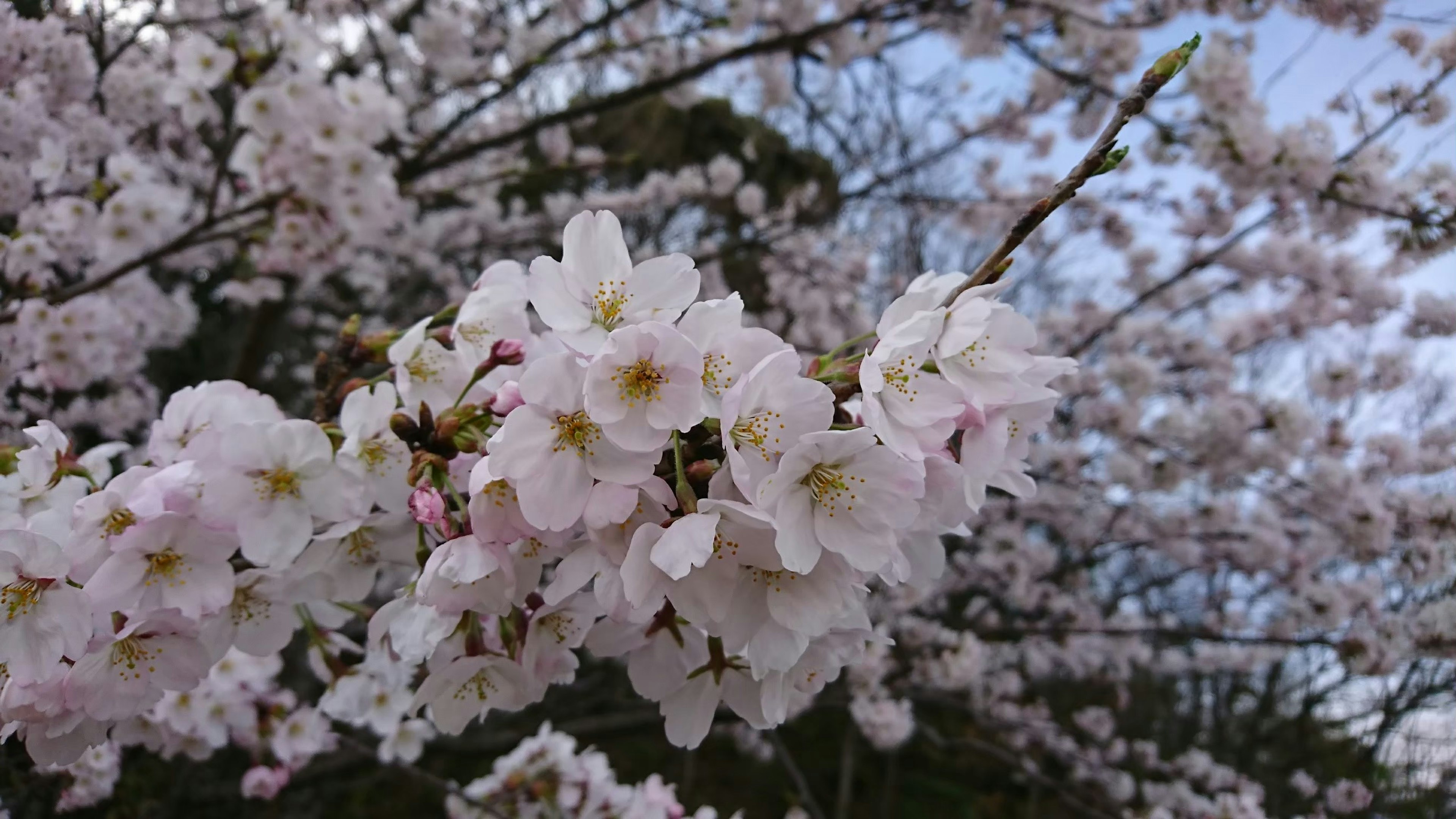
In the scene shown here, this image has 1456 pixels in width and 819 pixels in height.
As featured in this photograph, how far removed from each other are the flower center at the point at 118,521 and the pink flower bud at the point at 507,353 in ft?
1.43

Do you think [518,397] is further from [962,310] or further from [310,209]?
[310,209]

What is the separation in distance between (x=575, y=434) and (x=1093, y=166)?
0.64 meters

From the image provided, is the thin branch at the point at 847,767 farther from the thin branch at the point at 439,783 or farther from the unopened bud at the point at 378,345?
the unopened bud at the point at 378,345

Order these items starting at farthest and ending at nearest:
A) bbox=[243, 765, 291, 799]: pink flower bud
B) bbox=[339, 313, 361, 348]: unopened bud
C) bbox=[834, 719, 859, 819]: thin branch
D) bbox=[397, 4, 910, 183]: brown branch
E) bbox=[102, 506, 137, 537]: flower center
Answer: bbox=[834, 719, 859, 819]: thin branch
bbox=[397, 4, 910, 183]: brown branch
bbox=[243, 765, 291, 799]: pink flower bud
bbox=[339, 313, 361, 348]: unopened bud
bbox=[102, 506, 137, 537]: flower center

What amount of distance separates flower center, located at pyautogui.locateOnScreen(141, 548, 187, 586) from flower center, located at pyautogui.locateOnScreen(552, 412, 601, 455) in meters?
0.50

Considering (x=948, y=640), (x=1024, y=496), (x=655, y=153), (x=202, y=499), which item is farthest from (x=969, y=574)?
(x=655, y=153)

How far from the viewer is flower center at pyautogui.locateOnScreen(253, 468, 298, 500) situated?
3.08ft

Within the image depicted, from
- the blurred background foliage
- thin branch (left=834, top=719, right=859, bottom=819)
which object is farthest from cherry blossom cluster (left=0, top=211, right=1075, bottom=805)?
thin branch (left=834, top=719, right=859, bottom=819)

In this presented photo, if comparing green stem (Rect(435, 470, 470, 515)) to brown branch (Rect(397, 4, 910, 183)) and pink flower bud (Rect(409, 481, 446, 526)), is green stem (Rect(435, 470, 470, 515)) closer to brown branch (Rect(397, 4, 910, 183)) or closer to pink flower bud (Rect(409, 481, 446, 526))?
pink flower bud (Rect(409, 481, 446, 526))

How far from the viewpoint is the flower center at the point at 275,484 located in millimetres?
940

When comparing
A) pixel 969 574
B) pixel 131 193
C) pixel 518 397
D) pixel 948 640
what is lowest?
pixel 969 574

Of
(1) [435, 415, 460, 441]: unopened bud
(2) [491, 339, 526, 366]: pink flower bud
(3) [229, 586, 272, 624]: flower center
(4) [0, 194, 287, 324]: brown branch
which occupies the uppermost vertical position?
(4) [0, 194, 287, 324]: brown branch

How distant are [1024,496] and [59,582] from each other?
113cm

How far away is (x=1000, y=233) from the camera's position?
715 centimetres
